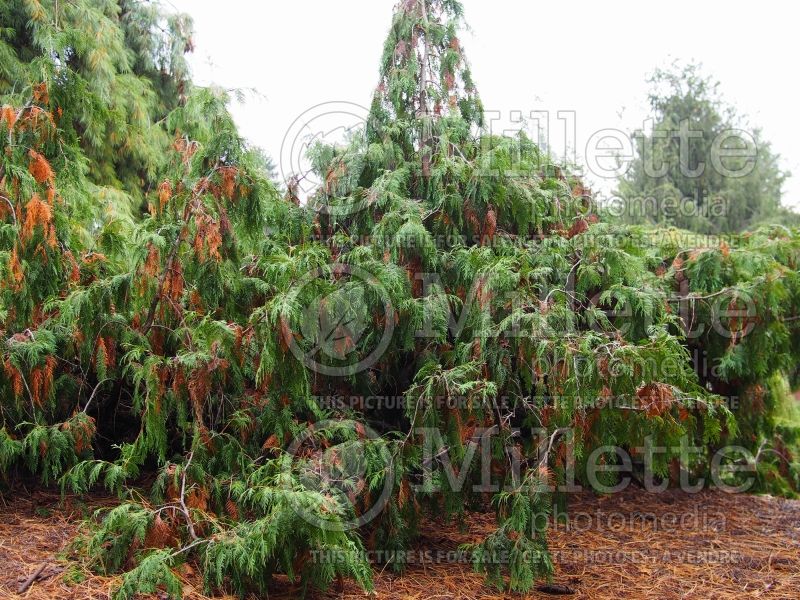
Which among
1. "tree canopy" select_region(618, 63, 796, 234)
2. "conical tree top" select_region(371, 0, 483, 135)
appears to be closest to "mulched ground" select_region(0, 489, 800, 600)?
"conical tree top" select_region(371, 0, 483, 135)

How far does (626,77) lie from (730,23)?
14.2ft

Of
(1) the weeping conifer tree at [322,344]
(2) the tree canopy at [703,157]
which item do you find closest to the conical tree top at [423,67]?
(1) the weeping conifer tree at [322,344]

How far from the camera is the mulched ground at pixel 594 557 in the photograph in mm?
2660

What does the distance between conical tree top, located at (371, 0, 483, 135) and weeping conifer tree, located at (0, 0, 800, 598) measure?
4.4 inches

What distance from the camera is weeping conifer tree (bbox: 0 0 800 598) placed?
2643mm

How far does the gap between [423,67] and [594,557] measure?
302 centimetres

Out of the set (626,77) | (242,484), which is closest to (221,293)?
(242,484)

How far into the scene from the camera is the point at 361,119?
4.16m

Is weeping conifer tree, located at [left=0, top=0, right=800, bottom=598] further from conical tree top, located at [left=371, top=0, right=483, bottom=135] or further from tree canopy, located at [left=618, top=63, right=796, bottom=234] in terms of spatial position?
tree canopy, located at [left=618, top=63, right=796, bottom=234]

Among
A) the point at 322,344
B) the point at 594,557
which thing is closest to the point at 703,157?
the point at 594,557

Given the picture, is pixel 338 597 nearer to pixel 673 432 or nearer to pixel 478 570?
pixel 478 570

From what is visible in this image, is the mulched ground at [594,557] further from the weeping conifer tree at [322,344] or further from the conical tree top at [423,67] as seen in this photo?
the conical tree top at [423,67]

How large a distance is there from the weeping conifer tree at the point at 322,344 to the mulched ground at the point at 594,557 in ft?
0.54

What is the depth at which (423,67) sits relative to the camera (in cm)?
421
